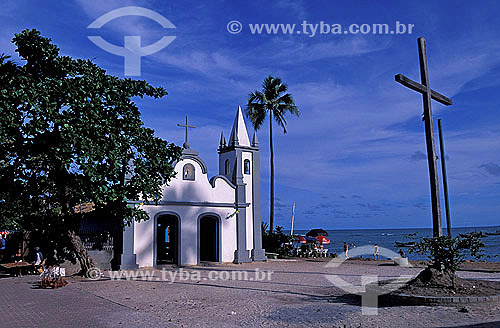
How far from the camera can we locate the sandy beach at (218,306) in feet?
27.7

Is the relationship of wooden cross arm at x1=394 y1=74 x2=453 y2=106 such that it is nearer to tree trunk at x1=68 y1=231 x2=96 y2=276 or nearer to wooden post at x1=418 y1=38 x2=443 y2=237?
wooden post at x1=418 y1=38 x2=443 y2=237

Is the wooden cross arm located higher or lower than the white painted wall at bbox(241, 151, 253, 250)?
higher

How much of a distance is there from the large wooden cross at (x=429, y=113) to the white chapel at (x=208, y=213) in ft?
39.9

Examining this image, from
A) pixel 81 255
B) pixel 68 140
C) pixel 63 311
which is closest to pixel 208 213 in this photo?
pixel 81 255

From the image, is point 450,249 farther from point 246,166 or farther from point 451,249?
point 246,166

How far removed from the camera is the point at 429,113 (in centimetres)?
1162

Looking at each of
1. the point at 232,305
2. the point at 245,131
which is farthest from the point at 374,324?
the point at 245,131

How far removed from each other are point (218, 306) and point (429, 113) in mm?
7512

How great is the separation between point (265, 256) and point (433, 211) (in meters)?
14.2

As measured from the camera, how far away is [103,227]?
21016mm

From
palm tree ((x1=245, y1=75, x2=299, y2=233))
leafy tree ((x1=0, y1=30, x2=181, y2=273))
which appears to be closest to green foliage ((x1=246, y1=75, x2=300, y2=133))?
palm tree ((x1=245, y1=75, x2=299, y2=233))

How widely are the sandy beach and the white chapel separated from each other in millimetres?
3946

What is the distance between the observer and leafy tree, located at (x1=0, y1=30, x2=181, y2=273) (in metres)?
14.1

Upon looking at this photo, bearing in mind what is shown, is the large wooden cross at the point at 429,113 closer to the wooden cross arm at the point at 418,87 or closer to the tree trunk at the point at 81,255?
the wooden cross arm at the point at 418,87
